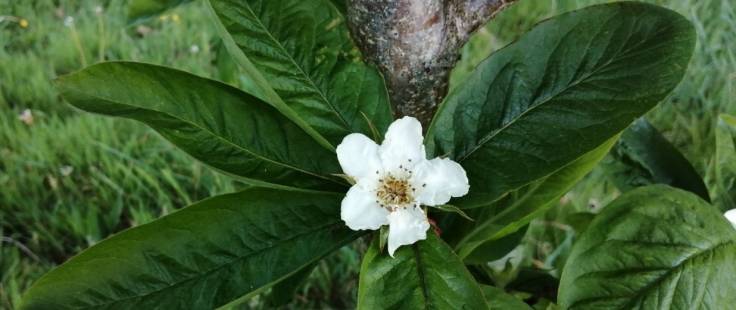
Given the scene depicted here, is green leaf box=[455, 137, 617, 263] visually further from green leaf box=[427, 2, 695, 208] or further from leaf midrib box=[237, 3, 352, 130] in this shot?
leaf midrib box=[237, 3, 352, 130]

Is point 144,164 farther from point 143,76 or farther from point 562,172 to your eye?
point 562,172

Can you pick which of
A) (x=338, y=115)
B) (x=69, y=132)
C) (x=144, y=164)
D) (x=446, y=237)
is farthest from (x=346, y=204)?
(x=69, y=132)

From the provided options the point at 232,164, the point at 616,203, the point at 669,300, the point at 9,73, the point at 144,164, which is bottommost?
the point at 669,300

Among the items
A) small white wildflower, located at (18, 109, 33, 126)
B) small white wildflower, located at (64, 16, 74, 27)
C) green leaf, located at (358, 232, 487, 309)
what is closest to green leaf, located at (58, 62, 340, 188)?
green leaf, located at (358, 232, 487, 309)

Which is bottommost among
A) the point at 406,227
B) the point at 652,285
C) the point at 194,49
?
the point at 652,285

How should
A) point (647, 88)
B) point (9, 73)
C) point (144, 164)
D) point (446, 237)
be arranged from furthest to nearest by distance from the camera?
point (9, 73)
point (144, 164)
point (446, 237)
point (647, 88)

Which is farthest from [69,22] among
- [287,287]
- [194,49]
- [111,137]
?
[287,287]

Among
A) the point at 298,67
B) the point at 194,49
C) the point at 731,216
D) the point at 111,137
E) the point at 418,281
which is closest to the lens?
the point at 418,281

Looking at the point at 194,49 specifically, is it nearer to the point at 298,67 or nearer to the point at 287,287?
the point at 287,287
